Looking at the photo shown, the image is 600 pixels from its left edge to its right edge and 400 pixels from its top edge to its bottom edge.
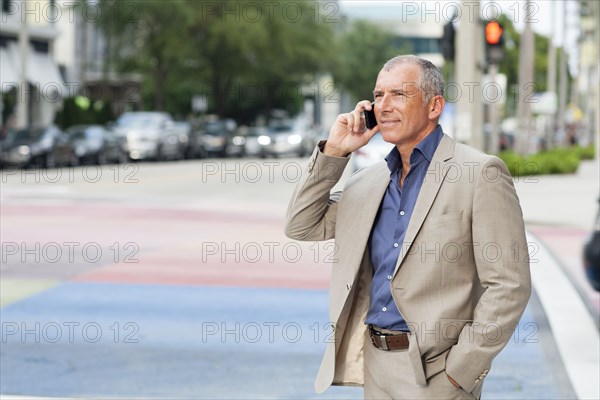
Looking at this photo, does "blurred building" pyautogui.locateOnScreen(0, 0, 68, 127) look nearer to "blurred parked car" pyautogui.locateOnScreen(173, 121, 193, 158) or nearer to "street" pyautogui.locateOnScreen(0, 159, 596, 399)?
"blurred parked car" pyautogui.locateOnScreen(173, 121, 193, 158)

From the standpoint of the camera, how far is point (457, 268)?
414 cm

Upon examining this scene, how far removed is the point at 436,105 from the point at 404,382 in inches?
34.6

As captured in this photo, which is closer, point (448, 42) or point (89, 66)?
point (448, 42)

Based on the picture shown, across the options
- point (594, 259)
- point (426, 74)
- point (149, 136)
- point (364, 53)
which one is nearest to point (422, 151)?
point (426, 74)

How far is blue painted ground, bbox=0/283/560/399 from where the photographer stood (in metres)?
8.10

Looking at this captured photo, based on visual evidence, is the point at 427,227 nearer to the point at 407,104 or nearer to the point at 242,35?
the point at 407,104

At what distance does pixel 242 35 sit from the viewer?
62.1 m

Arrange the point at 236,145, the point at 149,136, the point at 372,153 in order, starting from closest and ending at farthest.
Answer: the point at 372,153
the point at 149,136
the point at 236,145

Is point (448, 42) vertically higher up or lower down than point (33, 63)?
higher up

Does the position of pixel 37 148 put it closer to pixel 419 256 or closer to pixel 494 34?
pixel 494 34

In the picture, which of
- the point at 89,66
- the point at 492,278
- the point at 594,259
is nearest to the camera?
the point at 492,278

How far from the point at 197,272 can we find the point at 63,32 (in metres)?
62.7

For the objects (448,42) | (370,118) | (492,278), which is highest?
(448,42)

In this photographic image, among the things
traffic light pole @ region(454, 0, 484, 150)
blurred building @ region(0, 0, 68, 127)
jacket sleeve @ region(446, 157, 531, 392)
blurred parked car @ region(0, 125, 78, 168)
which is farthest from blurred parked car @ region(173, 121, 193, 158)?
jacket sleeve @ region(446, 157, 531, 392)
